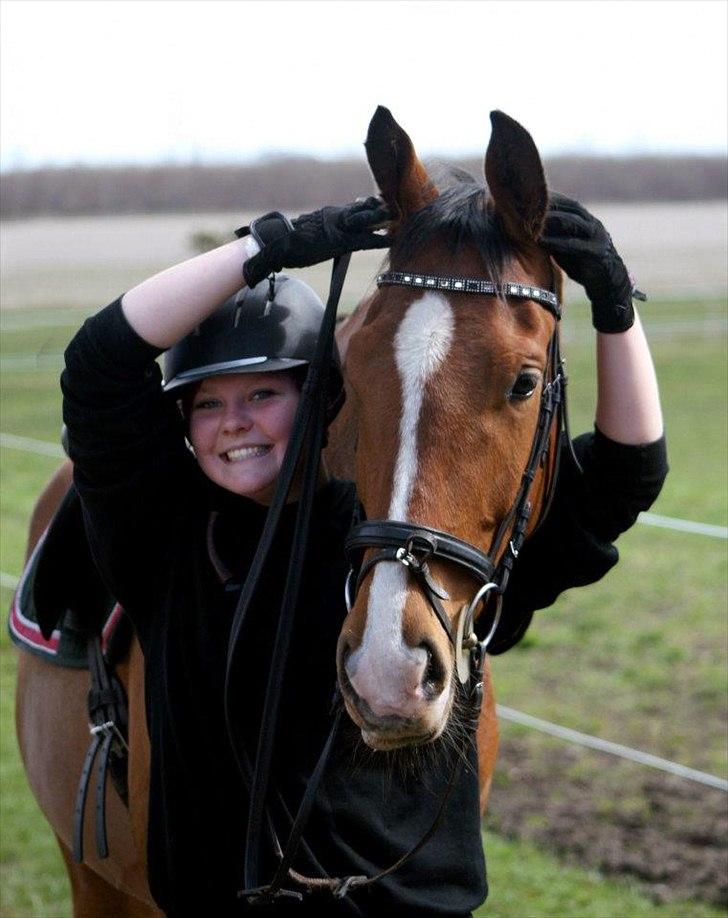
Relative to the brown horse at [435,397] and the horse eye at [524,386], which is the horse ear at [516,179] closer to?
the brown horse at [435,397]

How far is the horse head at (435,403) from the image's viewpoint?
67.7 inches

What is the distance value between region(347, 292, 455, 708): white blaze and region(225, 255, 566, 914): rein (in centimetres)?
4

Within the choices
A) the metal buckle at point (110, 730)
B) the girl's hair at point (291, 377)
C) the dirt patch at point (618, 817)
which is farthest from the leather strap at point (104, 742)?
the dirt patch at point (618, 817)

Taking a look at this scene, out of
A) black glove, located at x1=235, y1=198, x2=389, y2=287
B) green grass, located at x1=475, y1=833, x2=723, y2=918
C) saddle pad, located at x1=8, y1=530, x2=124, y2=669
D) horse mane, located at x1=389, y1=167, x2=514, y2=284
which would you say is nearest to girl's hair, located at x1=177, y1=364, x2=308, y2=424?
black glove, located at x1=235, y1=198, x2=389, y2=287

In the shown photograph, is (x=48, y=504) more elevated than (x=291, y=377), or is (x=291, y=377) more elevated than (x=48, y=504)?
(x=291, y=377)

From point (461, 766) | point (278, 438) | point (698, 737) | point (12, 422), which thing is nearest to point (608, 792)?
point (698, 737)

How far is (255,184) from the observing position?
1337 inches

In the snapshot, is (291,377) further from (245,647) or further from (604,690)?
(604,690)

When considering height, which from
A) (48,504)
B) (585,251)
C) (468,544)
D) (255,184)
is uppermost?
(255,184)

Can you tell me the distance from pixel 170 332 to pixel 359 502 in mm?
466

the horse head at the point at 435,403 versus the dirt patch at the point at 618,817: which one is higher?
the horse head at the point at 435,403

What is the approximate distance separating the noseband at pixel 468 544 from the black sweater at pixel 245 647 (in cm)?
20

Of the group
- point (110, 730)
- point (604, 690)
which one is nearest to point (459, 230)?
point (110, 730)

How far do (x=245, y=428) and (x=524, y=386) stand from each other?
1.93 feet
